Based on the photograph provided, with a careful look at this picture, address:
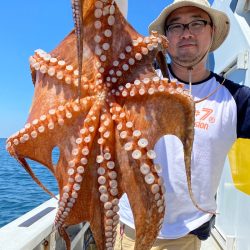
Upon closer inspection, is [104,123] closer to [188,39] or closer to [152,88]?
[152,88]

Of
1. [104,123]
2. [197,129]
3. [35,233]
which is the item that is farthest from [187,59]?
[35,233]

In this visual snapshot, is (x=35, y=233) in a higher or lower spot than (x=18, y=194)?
higher

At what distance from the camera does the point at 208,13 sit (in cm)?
230

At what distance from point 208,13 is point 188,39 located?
0.81ft

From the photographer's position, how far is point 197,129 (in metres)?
2.29

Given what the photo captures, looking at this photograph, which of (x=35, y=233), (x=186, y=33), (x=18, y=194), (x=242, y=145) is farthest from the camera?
(x=18, y=194)

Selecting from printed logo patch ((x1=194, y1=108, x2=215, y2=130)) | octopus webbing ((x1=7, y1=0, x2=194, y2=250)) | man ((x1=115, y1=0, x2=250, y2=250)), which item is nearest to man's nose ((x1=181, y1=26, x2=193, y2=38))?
man ((x1=115, y1=0, x2=250, y2=250))

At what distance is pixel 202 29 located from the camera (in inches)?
89.0

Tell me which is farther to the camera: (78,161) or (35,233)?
(35,233)

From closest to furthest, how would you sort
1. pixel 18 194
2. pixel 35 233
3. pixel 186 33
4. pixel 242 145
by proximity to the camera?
pixel 186 33 → pixel 35 233 → pixel 242 145 → pixel 18 194

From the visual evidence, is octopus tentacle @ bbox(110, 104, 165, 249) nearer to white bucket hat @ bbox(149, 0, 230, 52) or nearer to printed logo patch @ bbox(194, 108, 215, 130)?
printed logo patch @ bbox(194, 108, 215, 130)

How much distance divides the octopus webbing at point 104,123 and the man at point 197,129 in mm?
786

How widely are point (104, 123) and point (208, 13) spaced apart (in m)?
1.33

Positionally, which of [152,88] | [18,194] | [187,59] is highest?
[187,59]
